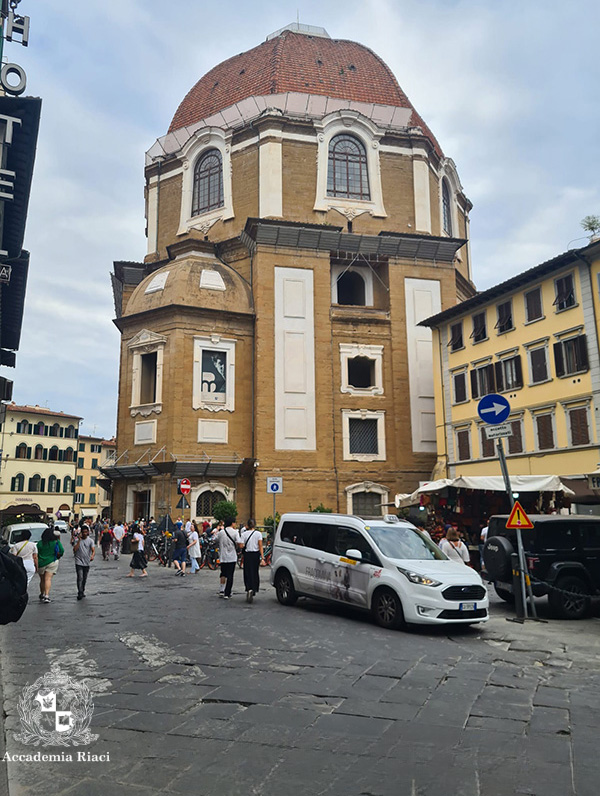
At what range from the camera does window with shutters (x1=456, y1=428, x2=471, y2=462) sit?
92.1 ft

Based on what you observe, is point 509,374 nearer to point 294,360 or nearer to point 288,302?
point 294,360

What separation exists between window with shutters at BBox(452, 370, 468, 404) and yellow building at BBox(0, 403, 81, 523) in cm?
4814

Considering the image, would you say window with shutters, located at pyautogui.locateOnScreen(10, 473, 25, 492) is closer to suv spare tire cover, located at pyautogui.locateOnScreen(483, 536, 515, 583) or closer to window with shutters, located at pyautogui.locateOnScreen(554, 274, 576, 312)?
window with shutters, located at pyautogui.locateOnScreen(554, 274, 576, 312)

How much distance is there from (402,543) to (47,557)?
697 centimetres

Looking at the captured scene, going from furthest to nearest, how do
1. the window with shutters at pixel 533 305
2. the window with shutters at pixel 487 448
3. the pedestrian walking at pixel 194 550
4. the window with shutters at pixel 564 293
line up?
the window with shutters at pixel 487 448 → the window with shutters at pixel 533 305 → the window with shutters at pixel 564 293 → the pedestrian walking at pixel 194 550

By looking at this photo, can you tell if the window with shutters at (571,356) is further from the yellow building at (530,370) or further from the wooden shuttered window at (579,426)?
the wooden shuttered window at (579,426)

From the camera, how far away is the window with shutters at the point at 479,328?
27.5 metres

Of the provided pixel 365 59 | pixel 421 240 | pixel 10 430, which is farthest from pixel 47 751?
pixel 10 430

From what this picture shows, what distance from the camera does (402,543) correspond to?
11.1 metres

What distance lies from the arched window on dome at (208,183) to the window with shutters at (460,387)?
15805mm

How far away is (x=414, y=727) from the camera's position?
5.36 meters

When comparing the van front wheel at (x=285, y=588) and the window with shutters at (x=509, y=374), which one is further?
the window with shutters at (x=509, y=374)

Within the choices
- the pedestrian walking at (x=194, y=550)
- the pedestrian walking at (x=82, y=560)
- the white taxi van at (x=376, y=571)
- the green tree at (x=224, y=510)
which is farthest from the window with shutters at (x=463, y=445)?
the pedestrian walking at (x=82, y=560)

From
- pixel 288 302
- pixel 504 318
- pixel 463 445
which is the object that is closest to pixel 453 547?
pixel 504 318
